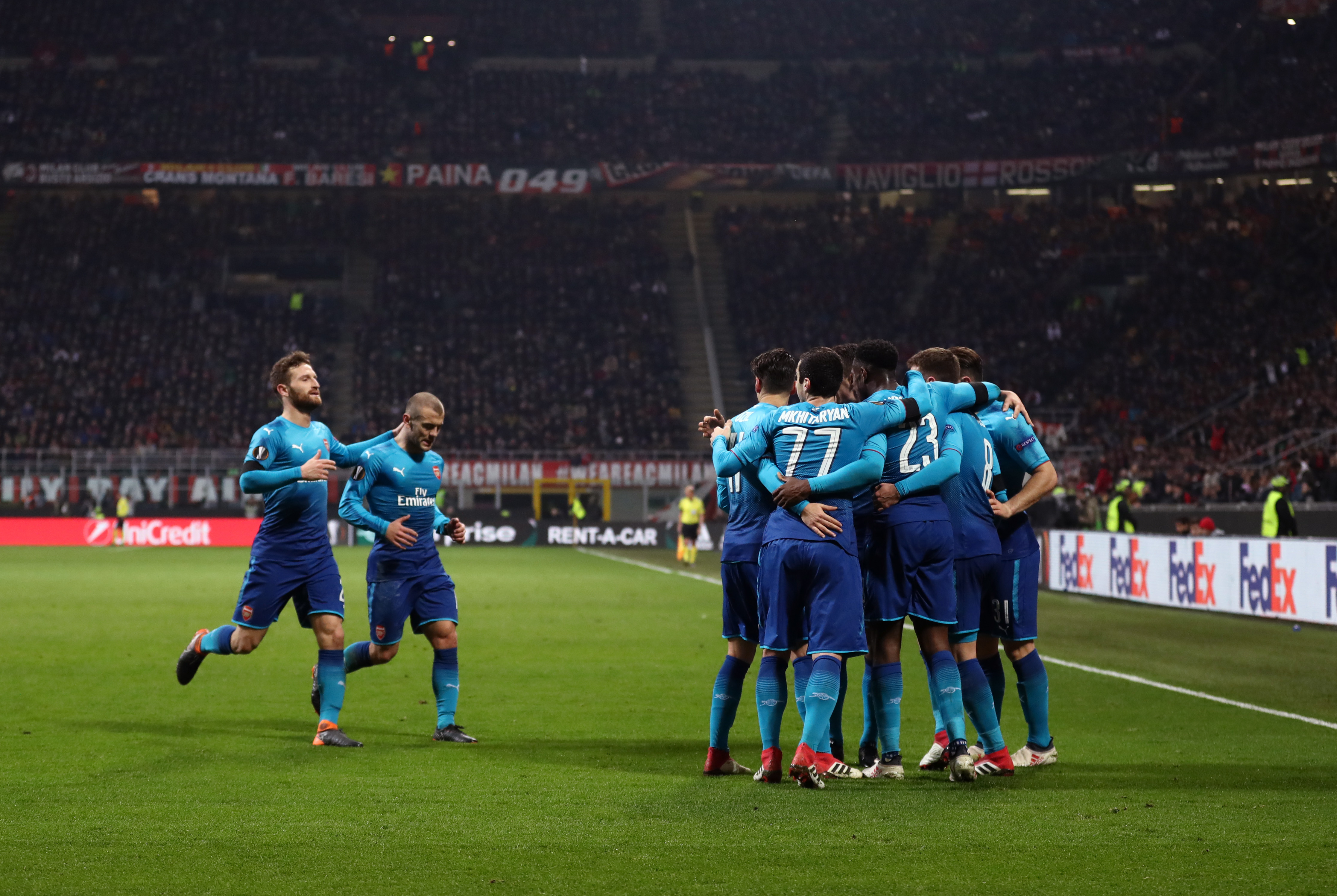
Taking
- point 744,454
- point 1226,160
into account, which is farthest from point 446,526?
point 1226,160

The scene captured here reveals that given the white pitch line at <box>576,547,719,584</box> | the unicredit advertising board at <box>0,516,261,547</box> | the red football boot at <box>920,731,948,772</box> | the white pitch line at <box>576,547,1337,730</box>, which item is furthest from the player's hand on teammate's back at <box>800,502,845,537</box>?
the unicredit advertising board at <box>0,516,261,547</box>

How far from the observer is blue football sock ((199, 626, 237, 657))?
9148 mm

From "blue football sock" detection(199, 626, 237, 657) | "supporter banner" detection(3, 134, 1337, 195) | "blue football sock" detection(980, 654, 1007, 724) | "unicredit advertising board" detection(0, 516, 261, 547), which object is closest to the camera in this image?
"blue football sock" detection(980, 654, 1007, 724)

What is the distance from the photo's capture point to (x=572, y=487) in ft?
148

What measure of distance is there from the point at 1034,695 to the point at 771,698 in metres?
1.71

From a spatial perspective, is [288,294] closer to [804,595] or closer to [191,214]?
[191,214]

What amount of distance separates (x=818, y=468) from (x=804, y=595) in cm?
65

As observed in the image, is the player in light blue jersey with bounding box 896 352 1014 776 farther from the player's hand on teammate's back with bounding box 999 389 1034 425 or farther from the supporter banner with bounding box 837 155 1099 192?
the supporter banner with bounding box 837 155 1099 192

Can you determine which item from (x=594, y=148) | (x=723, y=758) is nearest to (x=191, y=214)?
(x=594, y=148)

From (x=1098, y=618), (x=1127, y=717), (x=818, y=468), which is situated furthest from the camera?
(x=1098, y=618)

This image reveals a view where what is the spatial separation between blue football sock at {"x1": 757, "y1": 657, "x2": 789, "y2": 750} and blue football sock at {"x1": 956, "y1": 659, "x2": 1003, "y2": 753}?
0.96 metres

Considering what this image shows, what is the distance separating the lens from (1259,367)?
137ft

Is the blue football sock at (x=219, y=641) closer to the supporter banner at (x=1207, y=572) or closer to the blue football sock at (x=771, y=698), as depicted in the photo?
the blue football sock at (x=771, y=698)

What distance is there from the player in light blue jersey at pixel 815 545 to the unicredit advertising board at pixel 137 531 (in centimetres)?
3693
